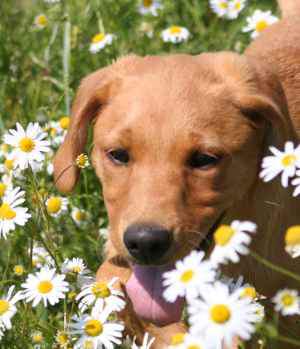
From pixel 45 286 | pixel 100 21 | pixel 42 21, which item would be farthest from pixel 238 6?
pixel 45 286

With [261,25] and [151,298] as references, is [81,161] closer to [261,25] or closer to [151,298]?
[151,298]

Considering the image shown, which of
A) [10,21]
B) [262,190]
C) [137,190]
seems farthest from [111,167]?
[10,21]

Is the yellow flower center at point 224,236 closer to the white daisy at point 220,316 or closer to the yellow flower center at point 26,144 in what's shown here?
the white daisy at point 220,316

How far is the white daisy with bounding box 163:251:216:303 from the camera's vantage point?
2.78m

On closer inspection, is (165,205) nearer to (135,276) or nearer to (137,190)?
(137,190)

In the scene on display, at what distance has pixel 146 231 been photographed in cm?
362

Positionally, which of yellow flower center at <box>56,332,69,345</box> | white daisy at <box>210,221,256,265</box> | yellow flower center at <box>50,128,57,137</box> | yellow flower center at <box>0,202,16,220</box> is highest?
yellow flower center at <box>50,128,57,137</box>

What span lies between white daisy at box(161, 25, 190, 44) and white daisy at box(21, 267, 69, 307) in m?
3.06

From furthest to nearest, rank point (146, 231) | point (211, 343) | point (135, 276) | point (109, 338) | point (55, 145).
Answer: point (55, 145)
point (135, 276)
point (146, 231)
point (109, 338)
point (211, 343)

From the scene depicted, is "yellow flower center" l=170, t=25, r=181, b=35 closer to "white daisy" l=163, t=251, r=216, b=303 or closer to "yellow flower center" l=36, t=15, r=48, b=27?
"yellow flower center" l=36, t=15, r=48, b=27

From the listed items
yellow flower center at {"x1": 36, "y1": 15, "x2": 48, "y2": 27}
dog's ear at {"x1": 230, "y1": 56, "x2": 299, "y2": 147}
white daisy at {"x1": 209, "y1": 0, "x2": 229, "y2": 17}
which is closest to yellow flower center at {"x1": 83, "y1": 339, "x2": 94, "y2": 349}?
dog's ear at {"x1": 230, "y1": 56, "x2": 299, "y2": 147}

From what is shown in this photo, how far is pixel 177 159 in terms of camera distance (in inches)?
151

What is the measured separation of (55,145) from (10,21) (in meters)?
1.79

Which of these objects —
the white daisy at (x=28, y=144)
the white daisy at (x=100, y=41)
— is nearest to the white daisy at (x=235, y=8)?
the white daisy at (x=100, y=41)
